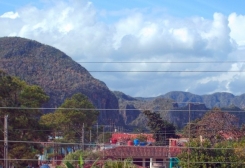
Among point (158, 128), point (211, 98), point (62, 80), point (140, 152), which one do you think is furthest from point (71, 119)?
point (211, 98)

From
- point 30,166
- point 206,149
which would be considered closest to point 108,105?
point 30,166

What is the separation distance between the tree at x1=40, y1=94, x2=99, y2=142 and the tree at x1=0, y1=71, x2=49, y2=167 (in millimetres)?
4186

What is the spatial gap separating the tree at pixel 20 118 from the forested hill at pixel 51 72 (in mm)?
32638

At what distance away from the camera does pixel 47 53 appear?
83500 millimetres

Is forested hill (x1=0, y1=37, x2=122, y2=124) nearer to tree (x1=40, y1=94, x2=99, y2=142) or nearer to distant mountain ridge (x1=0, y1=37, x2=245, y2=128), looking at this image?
distant mountain ridge (x1=0, y1=37, x2=245, y2=128)

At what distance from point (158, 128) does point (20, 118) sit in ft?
64.4

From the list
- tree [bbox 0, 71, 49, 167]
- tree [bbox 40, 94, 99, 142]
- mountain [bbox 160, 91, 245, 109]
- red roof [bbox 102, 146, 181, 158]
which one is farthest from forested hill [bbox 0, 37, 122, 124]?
mountain [bbox 160, 91, 245, 109]

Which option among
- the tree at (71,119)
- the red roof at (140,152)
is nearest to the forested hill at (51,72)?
the tree at (71,119)

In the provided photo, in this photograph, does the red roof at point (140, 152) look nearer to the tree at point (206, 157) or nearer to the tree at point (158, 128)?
the tree at point (206, 157)

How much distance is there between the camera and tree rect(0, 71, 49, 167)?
2728 centimetres

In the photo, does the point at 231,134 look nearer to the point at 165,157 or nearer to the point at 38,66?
the point at 165,157

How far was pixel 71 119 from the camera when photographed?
37.3m

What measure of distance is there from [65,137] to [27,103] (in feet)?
23.7

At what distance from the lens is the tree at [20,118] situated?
27281mm
